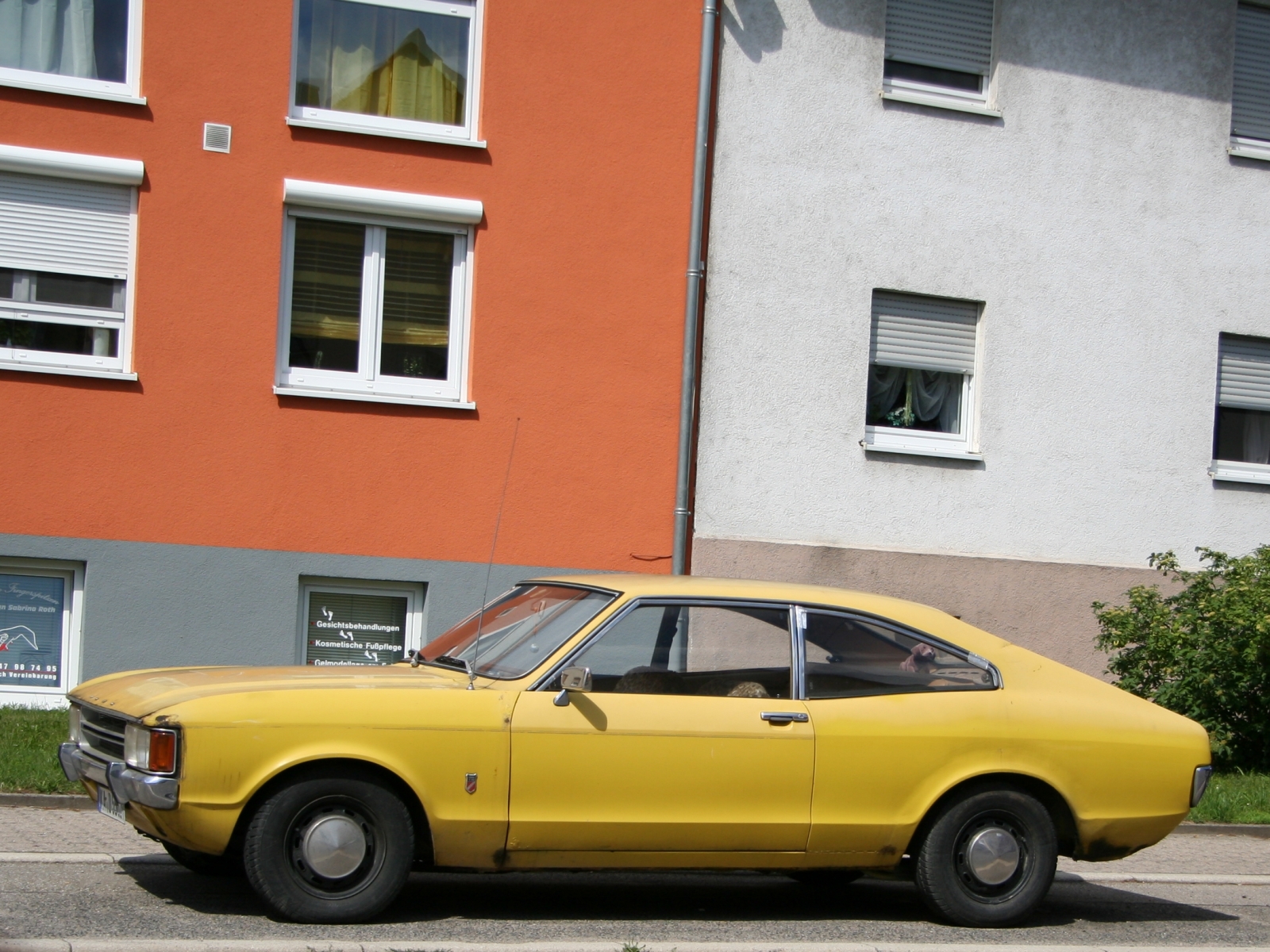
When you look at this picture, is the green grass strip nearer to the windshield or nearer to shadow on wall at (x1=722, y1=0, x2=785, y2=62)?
the windshield

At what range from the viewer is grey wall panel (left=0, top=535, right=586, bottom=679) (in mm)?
Answer: 11992

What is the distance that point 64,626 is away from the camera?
12.1 metres

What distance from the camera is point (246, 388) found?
1235cm

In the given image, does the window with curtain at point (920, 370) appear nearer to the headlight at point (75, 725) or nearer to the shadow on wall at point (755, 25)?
the shadow on wall at point (755, 25)

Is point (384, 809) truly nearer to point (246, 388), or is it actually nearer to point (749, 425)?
point (246, 388)

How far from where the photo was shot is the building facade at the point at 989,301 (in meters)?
13.7

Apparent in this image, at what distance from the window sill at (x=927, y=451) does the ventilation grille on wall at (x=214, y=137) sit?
6.23 metres

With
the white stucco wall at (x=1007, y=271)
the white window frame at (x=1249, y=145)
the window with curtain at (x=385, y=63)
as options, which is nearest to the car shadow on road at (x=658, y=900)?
the white stucco wall at (x=1007, y=271)

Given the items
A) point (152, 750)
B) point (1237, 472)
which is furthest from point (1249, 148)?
point (152, 750)

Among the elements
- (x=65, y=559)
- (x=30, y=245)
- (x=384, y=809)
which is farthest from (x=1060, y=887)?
A: (x=30, y=245)

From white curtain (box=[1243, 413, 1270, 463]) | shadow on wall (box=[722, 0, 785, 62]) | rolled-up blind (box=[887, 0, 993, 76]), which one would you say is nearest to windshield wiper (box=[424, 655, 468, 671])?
shadow on wall (box=[722, 0, 785, 62])

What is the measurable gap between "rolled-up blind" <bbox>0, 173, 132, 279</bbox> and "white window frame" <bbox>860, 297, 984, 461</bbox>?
6.68m

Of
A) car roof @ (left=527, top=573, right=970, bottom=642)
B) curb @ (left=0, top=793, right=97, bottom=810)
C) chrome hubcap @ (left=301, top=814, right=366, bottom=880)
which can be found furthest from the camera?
curb @ (left=0, top=793, right=97, bottom=810)

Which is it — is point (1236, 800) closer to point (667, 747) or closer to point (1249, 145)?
point (667, 747)
